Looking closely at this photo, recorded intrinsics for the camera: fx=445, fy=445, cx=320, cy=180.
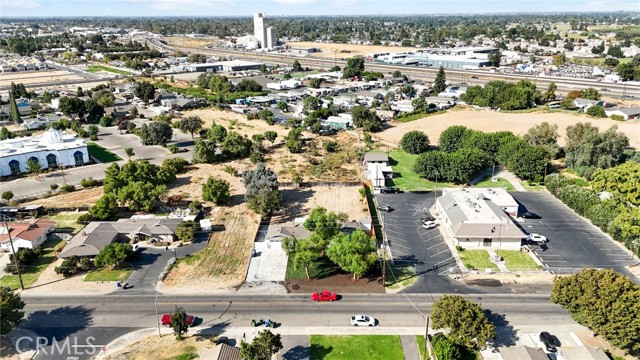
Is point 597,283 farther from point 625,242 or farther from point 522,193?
point 522,193

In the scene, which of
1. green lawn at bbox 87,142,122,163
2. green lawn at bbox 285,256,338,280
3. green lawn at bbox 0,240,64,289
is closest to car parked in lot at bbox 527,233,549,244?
green lawn at bbox 285,256,338,280

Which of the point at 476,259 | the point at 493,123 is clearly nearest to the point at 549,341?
the point at 476,259

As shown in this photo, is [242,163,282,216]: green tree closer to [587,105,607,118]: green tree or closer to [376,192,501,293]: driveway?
[376,192,501,293]: driveway

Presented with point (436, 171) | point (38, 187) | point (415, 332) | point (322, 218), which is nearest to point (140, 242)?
point (322, 218)

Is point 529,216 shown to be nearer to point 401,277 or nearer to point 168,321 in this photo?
point 401,277

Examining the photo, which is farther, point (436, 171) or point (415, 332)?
point (436, 171)

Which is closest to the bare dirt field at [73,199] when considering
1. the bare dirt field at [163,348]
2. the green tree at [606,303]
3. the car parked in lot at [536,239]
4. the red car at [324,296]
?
the bare dirt field at [163,348]
